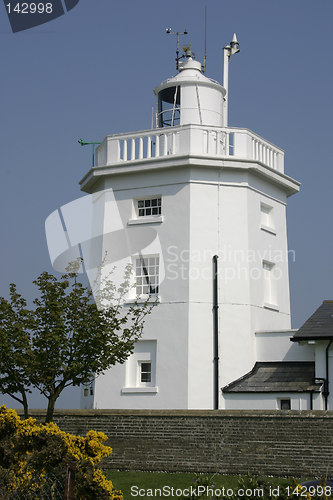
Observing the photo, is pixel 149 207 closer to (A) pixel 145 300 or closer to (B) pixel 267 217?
(A) pixel 145 300

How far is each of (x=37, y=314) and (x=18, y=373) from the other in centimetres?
155

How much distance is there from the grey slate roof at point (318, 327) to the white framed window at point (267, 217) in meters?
3.28

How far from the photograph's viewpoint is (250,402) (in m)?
22.5

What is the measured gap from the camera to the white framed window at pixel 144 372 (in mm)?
23745

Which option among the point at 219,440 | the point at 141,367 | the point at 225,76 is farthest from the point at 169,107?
the point at 219,440

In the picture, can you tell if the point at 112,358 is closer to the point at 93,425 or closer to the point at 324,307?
the point at 93,425

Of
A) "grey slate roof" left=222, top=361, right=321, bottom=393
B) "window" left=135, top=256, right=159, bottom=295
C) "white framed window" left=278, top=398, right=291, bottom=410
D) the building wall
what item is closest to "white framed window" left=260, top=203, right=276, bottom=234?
the building wall

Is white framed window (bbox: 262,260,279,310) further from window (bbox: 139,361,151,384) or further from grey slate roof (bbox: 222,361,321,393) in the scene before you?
window (bbox: 139,361,151,384)

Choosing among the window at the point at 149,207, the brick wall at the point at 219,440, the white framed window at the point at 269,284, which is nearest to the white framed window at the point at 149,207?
the window at the point at 149,207

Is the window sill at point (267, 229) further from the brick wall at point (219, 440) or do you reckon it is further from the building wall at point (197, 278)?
the brick wall at point (219, 440)

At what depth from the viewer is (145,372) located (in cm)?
2388

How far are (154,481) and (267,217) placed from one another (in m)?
11.4

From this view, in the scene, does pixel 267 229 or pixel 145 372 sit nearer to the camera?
pixel 145 372

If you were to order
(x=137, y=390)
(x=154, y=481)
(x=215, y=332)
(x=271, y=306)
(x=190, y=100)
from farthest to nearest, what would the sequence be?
(x=190, y=100), (x=271, y=306), (x=137, y=390), (x=215, y=332), (x=154, y=481)
